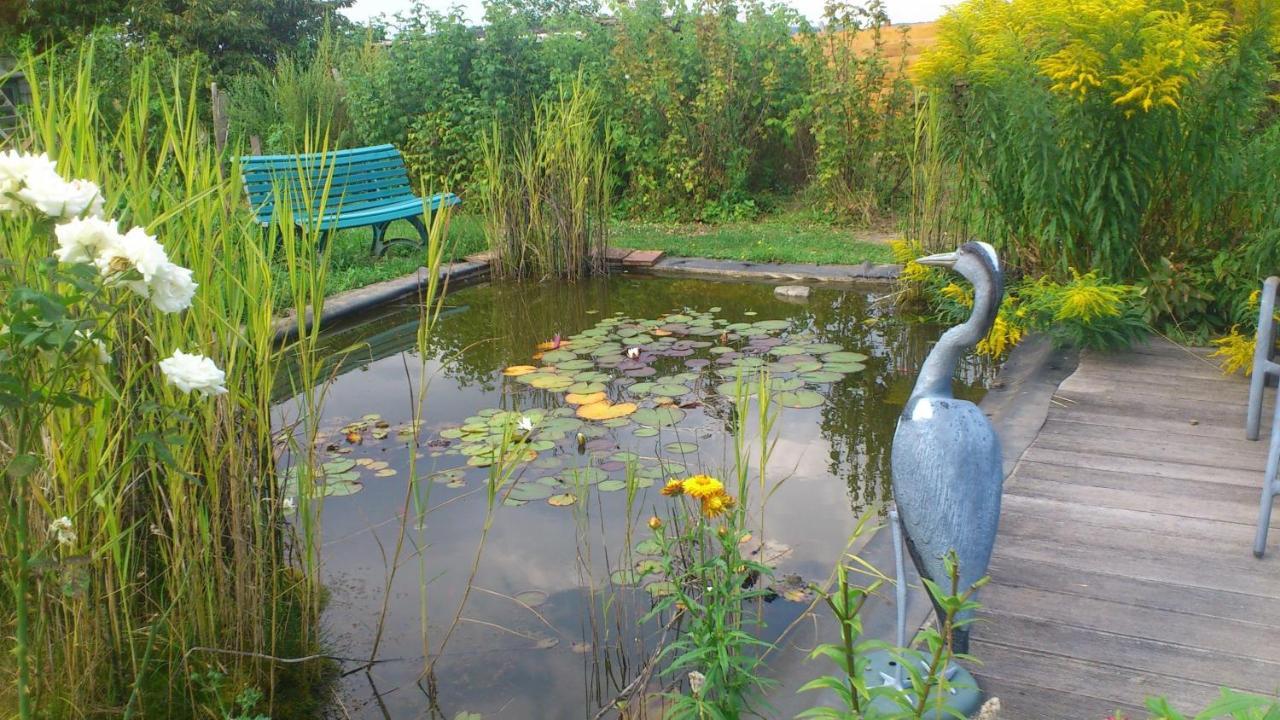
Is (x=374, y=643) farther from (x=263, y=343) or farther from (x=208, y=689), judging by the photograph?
(x=263, y=343)

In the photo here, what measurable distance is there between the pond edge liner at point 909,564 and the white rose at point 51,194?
4.63ft

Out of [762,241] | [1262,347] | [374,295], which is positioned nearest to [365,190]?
[374,295]

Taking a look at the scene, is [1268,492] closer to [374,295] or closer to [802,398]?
[802,398]

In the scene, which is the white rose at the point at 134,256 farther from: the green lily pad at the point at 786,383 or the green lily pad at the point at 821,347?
the green lily pad at the point at 821,347

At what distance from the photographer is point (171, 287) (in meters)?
1.48

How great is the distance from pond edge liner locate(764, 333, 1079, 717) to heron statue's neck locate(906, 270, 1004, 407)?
0.48m

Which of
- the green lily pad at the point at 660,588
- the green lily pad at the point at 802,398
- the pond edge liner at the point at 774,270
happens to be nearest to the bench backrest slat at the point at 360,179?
the pond edge liner at the point at 774,270

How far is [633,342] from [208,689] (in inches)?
116

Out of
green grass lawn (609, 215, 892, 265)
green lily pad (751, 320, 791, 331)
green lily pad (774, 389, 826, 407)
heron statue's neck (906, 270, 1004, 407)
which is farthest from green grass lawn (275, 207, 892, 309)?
heron statue's neck (906, 270, 1004, 407)

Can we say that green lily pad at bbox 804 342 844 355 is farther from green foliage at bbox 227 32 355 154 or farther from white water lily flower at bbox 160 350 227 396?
green foliage at bbox 227 32 355 154

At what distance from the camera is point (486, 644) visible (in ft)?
8.02

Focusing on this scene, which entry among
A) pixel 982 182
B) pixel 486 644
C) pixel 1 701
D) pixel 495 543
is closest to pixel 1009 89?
pixel 982 182

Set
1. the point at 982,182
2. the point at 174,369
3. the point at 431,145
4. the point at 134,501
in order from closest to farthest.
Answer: the point at 174,369 < the point at 134,501 < the point at 982,182 < the point at 431,145

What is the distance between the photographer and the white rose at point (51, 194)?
1.42 m
